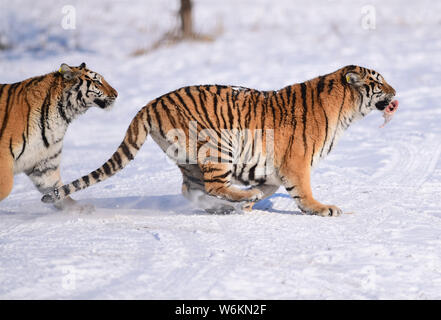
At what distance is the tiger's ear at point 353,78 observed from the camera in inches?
194

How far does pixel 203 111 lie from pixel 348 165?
2360 millimetres

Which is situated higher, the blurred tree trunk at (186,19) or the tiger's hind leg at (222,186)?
the blurred tree trunk at (186,19)

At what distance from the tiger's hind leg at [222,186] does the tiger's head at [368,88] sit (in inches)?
42.7

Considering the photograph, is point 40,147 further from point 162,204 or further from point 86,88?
point 162,204

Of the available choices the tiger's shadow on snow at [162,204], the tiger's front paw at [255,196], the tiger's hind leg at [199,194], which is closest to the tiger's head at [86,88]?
the tiger's hind leg at [199,194]

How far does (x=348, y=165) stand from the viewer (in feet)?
22.1

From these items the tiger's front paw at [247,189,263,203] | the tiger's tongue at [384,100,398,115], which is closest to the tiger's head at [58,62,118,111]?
the tiger's front paw at [247,189,263,203]

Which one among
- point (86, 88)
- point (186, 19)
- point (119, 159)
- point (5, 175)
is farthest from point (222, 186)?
point (186, 19)

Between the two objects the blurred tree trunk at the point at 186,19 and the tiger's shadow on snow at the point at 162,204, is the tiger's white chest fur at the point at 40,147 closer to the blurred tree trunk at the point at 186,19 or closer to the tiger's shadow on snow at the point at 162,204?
the tiger's shadow on snow at the point at 162,204

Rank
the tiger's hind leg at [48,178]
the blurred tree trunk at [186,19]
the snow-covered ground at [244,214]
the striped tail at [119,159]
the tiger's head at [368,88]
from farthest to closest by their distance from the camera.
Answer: the blurred tree trunk at [186,19] < the tiger's hind leg at [48,178] < the tiger's head at [368,88] < the striped tail at [119,159] < the snow-covered ground at [244,214]

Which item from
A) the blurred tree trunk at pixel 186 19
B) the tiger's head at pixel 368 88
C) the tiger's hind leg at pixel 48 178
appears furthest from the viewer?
the blurred tree trunk at pixel 186 19

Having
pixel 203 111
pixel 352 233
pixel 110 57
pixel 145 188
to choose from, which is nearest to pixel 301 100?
pixel 203 111
